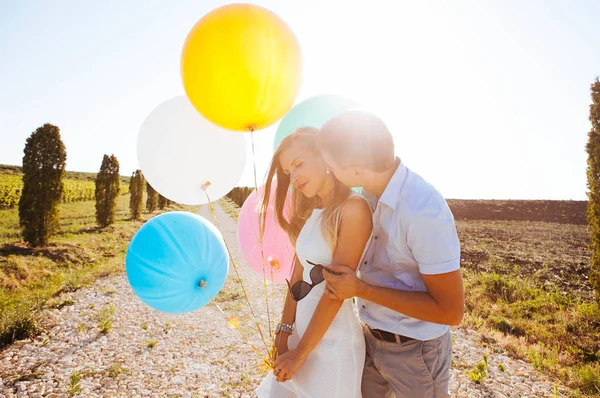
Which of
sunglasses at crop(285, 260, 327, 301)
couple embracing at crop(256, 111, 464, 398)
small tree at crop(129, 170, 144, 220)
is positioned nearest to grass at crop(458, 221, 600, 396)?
couple embracing at crop(256, 111, 464, 398)

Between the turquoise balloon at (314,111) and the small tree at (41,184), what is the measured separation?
429 inches

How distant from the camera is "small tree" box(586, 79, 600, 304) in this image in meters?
5.54

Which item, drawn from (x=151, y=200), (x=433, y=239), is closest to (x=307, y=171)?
(x=433, y=239)

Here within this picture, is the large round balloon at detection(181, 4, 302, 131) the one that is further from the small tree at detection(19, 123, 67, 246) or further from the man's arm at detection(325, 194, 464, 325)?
the small tree at detection(19, 123, 67, 246)

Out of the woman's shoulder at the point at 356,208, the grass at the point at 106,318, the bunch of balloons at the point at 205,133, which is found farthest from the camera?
the grass at the point at 106,318

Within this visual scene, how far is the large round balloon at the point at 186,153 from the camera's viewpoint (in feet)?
8.46

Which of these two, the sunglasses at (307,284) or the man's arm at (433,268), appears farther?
the sunglasses at (307,284)

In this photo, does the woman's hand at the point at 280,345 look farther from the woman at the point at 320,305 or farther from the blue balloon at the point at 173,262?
the blue balloon at the point at 173,262

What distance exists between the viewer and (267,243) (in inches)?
104

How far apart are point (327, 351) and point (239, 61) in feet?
5.73

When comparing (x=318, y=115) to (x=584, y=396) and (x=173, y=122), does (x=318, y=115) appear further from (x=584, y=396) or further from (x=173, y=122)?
(x=584, y=396)

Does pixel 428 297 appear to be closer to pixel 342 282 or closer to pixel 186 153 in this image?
pixel 342 282

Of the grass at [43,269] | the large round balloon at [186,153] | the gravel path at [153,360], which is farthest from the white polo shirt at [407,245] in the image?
the grass at [43,269]

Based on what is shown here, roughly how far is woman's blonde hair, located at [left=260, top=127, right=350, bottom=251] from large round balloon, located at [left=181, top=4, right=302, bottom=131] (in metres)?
0.47
